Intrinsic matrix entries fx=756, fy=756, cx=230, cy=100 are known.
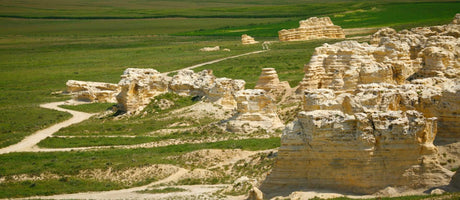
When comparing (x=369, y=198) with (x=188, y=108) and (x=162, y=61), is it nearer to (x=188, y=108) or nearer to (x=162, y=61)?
(x=188, y=108)

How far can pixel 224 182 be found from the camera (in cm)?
4106

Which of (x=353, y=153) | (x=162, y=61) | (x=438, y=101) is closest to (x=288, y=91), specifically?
(x=438, y=101)

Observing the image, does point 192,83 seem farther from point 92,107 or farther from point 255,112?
point 255,112

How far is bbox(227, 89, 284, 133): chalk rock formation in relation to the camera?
53188 mm

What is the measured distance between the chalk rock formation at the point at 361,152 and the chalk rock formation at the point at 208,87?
96.8 feet

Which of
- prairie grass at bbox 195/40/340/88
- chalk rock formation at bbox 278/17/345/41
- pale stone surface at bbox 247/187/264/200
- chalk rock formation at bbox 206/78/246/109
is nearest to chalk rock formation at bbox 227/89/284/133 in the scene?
chalk rock formation at bbox 206/78/246/109

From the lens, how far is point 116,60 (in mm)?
119812

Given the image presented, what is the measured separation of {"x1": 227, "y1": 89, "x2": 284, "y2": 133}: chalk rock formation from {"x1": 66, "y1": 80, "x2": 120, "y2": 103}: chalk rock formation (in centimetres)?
2677

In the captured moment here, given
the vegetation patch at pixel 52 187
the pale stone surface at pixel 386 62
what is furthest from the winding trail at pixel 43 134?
the pale stone surface at pixel 386 62

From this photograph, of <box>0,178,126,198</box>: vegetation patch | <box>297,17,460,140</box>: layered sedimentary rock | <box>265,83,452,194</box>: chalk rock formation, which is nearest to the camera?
<box>265,83,452,194</box>: chalk rock formation

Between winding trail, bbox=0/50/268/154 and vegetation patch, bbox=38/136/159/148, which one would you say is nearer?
winding trail, bbox=0/50/268/154

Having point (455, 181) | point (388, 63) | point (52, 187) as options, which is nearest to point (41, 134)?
point (52, 187)

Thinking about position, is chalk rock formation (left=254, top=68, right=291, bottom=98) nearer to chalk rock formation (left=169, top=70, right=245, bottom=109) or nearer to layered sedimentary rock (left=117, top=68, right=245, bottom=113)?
chalk rock formation (left=169, top=70, right=245, bottom=109)

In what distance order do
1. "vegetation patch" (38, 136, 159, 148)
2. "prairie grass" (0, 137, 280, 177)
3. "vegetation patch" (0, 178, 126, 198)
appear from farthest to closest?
"vegetation patch" (38, 136, 159, 148) < "prairie grass" (0, 137, 280, 177) < "vegetation patch" (0, 178, 126, 198)
